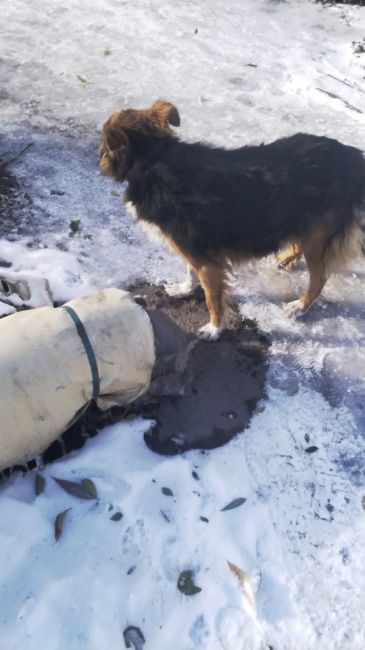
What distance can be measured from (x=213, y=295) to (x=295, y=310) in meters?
0.81

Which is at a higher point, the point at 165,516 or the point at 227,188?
the point at 227,188

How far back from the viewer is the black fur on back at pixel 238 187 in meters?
3.66

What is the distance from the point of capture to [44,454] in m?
3.40

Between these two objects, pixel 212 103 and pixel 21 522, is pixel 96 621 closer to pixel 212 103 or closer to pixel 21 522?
pixel 21 522

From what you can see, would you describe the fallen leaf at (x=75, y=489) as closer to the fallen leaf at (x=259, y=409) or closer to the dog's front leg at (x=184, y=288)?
the fallen leaf at (x=259, y=409)

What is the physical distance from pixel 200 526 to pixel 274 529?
462 millimetres

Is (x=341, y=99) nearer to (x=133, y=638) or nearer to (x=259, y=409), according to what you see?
(x=259, y=409)

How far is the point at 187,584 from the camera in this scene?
2.93m

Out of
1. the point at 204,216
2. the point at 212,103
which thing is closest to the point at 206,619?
the point at 204,216

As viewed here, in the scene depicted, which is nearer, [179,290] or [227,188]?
[227,188]

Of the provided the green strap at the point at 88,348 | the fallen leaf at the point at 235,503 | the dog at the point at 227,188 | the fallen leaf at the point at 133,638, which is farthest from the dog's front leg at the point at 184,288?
the fallen leaf at the point at 133,638

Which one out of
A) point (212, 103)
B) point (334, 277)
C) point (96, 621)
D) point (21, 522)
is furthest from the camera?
point (212, 103)

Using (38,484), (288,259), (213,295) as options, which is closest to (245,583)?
(38,484)

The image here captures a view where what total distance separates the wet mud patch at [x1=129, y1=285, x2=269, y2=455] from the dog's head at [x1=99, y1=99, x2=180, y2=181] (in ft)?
3.67
